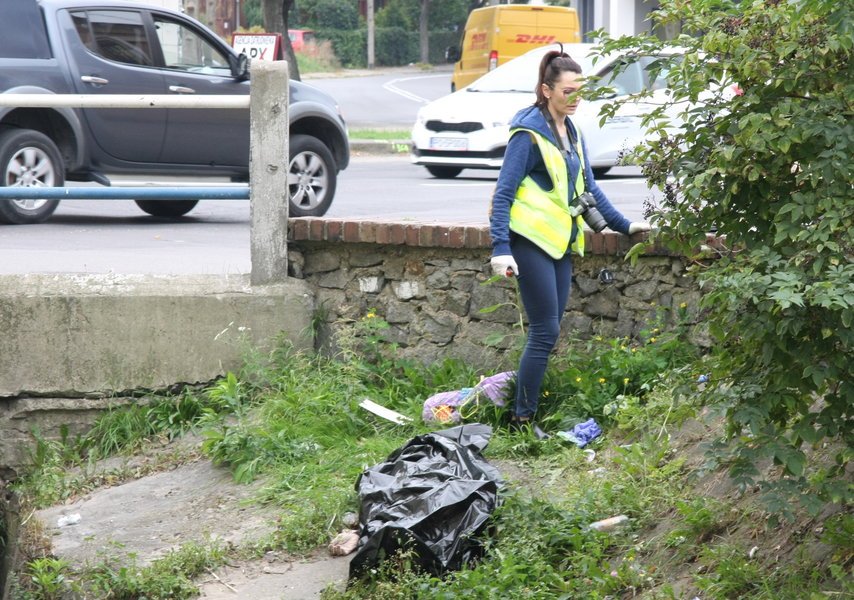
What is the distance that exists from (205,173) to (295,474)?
17.0 ft

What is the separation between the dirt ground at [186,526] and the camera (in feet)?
15.7

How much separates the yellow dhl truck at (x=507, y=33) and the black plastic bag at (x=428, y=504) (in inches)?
740

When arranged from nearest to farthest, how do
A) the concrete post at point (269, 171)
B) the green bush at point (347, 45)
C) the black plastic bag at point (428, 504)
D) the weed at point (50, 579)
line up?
1. the black plastic bag at point (428, 504)
2. the weed at point (50, 579)
3. the concrete post at point (269, 171)
4. the green bush at point (347, 45)

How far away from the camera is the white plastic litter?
570cm

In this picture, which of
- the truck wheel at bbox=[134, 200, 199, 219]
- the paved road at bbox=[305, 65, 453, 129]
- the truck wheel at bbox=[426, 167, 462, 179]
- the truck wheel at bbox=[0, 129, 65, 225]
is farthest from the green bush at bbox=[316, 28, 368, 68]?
the truck wheel at bbox=[0, 129, 65, 225]

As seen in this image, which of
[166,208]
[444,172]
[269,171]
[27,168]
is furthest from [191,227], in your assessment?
[444,172]

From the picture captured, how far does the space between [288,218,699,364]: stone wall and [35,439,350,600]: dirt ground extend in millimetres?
1178

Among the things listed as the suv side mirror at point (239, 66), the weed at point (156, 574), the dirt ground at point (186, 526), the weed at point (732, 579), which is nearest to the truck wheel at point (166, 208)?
the suv side mirror at point (239, 66)

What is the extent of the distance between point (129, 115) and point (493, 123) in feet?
18.4

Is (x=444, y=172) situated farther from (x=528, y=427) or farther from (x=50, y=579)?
(x=50, y=579)

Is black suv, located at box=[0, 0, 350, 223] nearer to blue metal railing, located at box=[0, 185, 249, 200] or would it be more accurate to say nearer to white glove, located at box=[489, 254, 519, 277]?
blue metal railing, located at box=[0, 185, 249, 200]

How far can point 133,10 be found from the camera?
10.2 metres

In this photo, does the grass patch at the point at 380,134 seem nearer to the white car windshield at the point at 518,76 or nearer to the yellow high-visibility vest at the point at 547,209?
the white car windshield at the point at 518,76

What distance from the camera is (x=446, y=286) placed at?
6.37 meters
